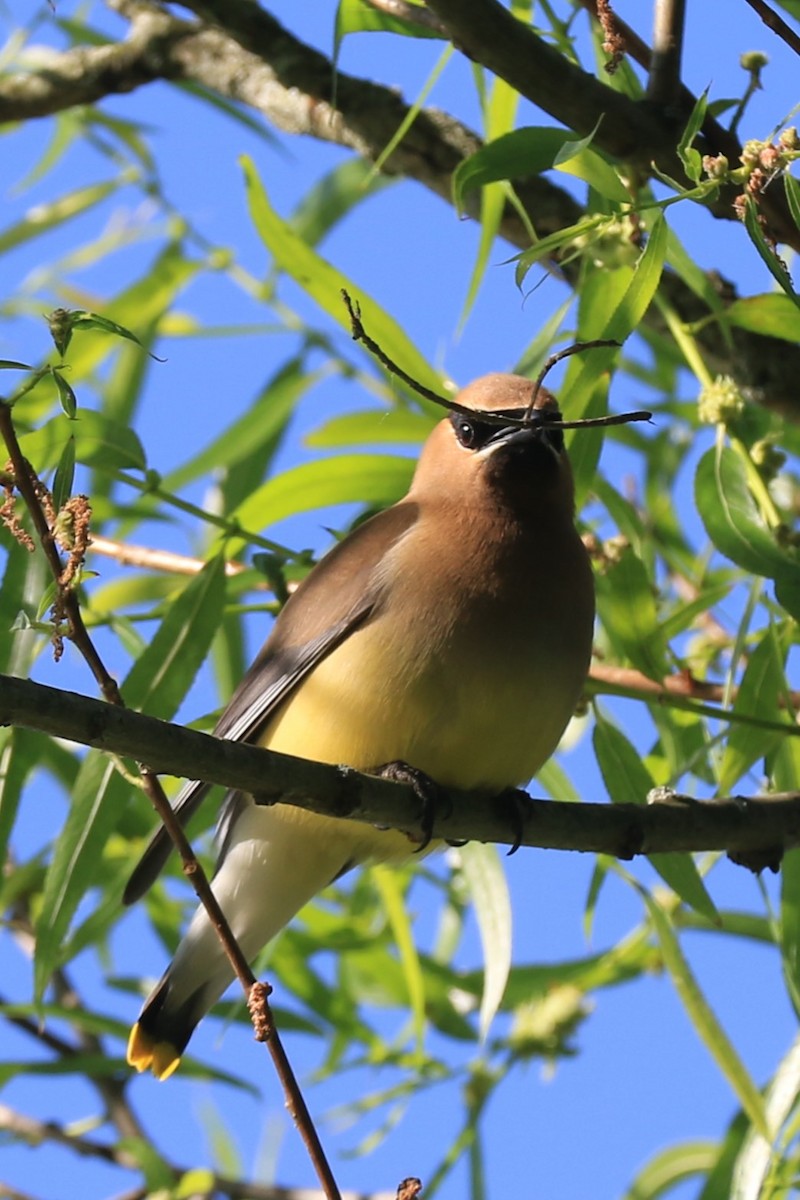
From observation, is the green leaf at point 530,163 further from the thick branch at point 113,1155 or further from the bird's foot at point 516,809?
the thick branch at point 113,1155

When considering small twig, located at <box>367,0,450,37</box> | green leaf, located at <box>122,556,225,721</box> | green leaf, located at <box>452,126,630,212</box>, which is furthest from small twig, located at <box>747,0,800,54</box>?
green leaf, located at <box>122,556,225,721</box>

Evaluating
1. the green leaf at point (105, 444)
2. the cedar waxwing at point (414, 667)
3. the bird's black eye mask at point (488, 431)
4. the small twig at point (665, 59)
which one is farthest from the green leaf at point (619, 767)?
the small twig at point (665, 59)

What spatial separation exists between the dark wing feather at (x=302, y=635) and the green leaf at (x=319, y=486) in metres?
0.16

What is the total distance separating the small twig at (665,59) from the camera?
3682mm

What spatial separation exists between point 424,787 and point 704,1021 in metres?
0.85

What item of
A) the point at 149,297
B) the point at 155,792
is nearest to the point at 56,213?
A: the point at 149,297

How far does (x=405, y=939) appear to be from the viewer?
4.58 metres

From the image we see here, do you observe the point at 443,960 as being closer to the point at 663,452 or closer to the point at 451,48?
the point at 663,452

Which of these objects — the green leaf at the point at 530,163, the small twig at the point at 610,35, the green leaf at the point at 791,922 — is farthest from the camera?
the green leaf at the point at 791,922

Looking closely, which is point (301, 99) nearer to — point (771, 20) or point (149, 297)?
point (149, 297)

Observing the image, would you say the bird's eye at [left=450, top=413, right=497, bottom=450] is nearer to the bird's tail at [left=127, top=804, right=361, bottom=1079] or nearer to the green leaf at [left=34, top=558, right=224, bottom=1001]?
the green leaf at [left=34, top=558, right=224, bottom=1001]

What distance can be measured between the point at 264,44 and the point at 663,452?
5.50ft

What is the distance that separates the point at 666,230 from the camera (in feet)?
10.6

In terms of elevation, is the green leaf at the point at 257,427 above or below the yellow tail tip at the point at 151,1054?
above
